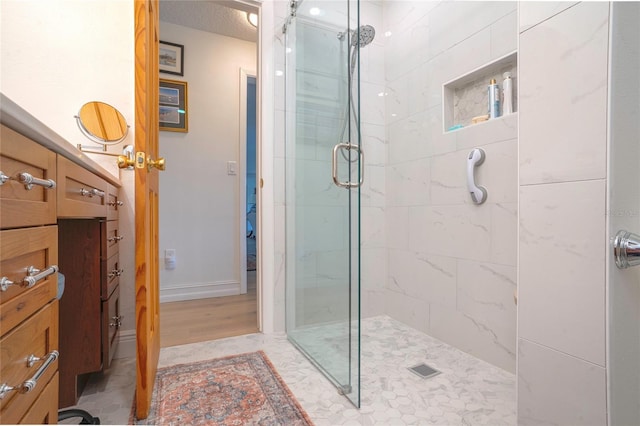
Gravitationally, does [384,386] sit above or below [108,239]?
below

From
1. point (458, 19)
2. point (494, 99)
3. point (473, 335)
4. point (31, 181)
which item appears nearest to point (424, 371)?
point (473, 335)

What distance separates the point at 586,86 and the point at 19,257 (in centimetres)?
119

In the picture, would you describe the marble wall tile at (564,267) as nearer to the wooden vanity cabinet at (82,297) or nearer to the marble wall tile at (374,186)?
Result: the wooden vanity cabinet at (82,297)

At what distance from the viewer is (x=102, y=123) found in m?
1.56

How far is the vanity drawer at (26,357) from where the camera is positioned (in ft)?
1.65

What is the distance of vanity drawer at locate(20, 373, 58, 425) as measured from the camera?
1.89 feet

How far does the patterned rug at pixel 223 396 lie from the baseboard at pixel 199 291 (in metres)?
1.35

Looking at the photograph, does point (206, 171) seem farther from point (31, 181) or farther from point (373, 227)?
point (31, 181)

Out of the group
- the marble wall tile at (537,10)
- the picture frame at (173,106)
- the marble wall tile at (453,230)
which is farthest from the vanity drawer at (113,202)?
the marble wall tile at (453,230)

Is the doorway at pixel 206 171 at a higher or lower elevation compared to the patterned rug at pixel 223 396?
higher

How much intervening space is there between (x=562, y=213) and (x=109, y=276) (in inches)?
63.4

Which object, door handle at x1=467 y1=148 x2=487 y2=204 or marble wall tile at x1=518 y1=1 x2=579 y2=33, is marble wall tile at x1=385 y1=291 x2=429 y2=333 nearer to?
door handle at x1=467 y1=148 x2=487 y2=204

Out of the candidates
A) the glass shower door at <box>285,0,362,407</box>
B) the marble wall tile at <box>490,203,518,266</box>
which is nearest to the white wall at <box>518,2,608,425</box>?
the glass shower door at <box>285,0,362,407</box>

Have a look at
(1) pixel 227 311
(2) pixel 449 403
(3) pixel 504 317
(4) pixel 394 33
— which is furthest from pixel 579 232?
(1) pixel 227 311
